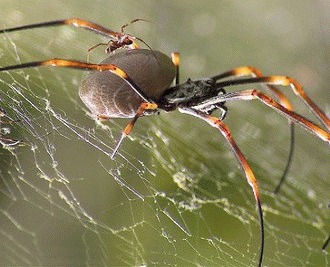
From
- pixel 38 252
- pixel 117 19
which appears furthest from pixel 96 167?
pixel 117 19

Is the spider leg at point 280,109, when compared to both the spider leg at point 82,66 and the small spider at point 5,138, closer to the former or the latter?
the spider leg at point 82,66

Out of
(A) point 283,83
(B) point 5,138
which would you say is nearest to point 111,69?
(B) point 5,138

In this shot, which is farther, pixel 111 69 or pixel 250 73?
pixel 250 73

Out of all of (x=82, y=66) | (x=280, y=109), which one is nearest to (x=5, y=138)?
(x=82, y=66)

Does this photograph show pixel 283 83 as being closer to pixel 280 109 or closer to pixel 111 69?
pixel 280 109

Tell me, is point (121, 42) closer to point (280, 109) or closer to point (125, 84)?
point (125, 84)

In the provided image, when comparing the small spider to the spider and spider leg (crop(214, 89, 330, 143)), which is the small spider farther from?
spider leg (crop(214, 89, 330, 143))

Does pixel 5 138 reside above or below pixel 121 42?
below

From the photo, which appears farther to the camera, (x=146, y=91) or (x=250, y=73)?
(x=250, y=73)

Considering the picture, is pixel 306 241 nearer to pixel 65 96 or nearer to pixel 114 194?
pixel 114 194
